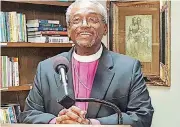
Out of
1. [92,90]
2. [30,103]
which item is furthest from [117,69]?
[30,103]

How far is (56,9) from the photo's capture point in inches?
132

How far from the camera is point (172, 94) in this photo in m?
2.84

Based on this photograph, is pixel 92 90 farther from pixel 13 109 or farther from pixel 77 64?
pixel 13 109

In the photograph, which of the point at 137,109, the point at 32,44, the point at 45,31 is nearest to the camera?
the point at 137,109

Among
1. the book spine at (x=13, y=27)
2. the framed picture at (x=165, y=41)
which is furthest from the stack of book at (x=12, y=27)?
the framed picture at (x=165, y=41)

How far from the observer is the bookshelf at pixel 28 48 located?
2986 millimetres

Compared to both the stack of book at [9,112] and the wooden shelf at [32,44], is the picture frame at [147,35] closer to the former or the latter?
the wooden shelf at [32,44]

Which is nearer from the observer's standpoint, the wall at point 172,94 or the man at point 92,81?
the man at point 92,81

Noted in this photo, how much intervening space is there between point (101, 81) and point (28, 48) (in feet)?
5.52

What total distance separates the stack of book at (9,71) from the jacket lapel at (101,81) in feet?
4.45

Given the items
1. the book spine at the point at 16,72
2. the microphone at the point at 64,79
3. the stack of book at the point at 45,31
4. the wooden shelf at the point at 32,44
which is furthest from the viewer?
the stack of book at the point at 45,31

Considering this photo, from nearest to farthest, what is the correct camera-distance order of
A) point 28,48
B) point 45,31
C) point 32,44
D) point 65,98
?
point 65,98 < point 32,44 < point 45,31 < point 28,48

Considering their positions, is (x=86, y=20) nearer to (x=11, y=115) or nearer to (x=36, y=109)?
(x=36, y=109)

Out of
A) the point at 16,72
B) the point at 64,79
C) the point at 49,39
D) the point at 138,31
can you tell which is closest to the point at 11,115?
the point at 16,72
